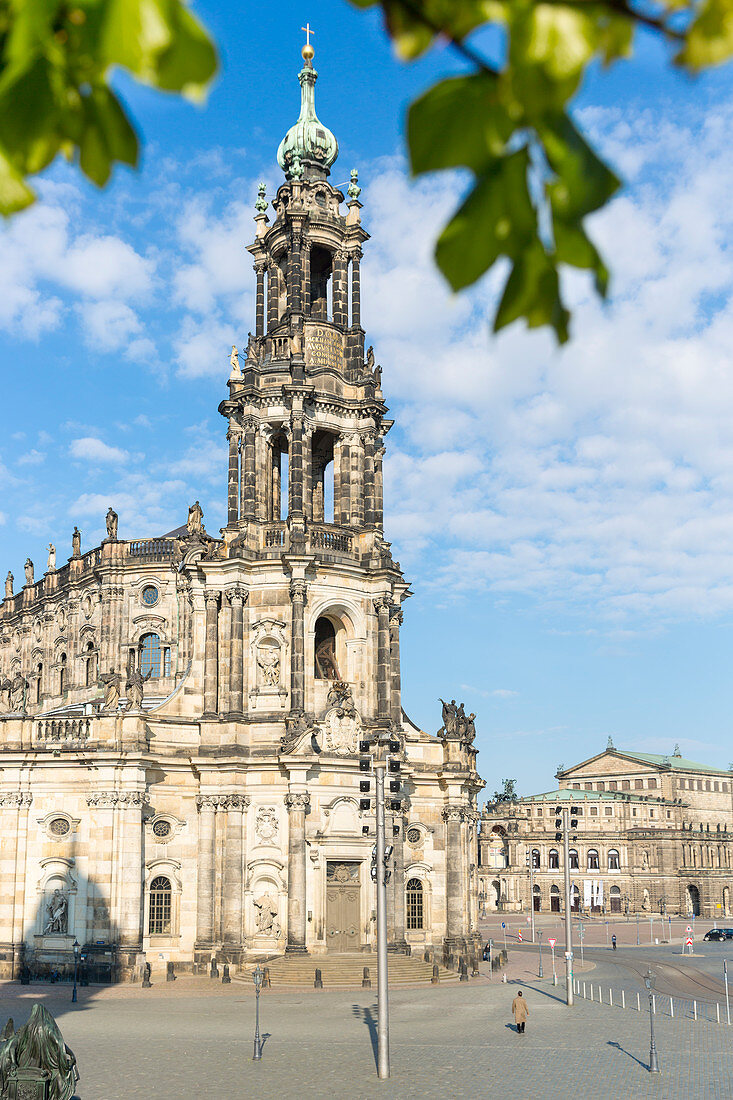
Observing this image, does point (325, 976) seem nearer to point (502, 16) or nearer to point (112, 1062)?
point (112, 1062)

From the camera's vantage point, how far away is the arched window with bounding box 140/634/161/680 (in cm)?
6588

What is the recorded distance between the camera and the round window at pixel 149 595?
6650 cm

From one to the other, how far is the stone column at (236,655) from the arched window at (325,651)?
3756 mm

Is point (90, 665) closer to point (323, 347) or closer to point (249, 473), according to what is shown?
point (249, 473)

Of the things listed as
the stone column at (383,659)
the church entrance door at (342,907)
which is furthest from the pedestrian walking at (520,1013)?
the stone column at (383,659)

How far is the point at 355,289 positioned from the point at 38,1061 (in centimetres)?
4684

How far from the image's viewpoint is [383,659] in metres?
53.9

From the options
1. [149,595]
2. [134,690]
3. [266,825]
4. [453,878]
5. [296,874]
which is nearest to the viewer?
[296,874]

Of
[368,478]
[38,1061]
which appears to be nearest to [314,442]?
[368,478]

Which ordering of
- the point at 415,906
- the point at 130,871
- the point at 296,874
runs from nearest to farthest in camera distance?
the point at 130,871 < the point at 296,874 < the point at 415,906

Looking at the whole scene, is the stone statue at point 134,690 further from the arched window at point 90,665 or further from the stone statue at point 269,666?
the arched window at point 90,665

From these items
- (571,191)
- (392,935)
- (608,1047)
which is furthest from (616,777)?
(571,191)

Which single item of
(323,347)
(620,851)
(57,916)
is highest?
(323,347)

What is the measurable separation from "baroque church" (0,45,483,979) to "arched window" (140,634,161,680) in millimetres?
4336
